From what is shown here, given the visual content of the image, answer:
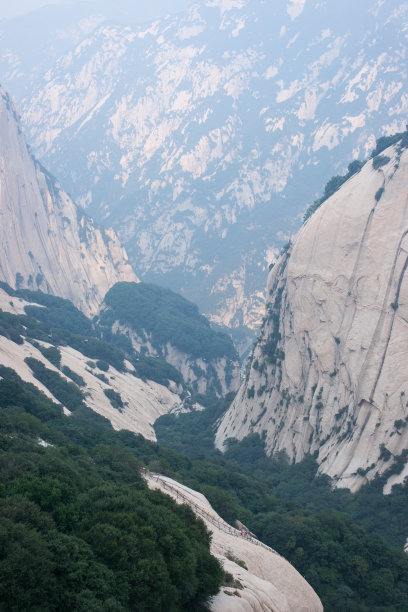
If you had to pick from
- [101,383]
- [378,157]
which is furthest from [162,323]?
[378,157]

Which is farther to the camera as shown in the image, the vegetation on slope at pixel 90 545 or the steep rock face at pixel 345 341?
the steep rock face at pixel 345 341

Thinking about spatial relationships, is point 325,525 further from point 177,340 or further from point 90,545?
point 177,340

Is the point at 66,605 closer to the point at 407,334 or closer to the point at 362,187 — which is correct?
the point at 407,334

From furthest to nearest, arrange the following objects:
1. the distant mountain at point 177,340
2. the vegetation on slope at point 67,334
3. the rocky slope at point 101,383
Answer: the distant mountain at point 177,340
the vegetation on slope at point 67,334
the rocky slope at point 101,383

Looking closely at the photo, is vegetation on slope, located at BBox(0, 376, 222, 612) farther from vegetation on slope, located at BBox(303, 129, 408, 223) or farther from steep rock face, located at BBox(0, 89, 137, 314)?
steep rock face, located at BBox(0, 89, 137, 314)

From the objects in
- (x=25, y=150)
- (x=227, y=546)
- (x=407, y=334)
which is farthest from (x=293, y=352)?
(x=25, y=150)

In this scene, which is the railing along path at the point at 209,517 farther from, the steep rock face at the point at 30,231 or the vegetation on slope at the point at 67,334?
the steep rock face at the point at 30,231

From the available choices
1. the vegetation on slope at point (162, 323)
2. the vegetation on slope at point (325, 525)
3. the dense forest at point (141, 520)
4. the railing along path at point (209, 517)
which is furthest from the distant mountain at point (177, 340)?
the railing along path at point (209, 517)
